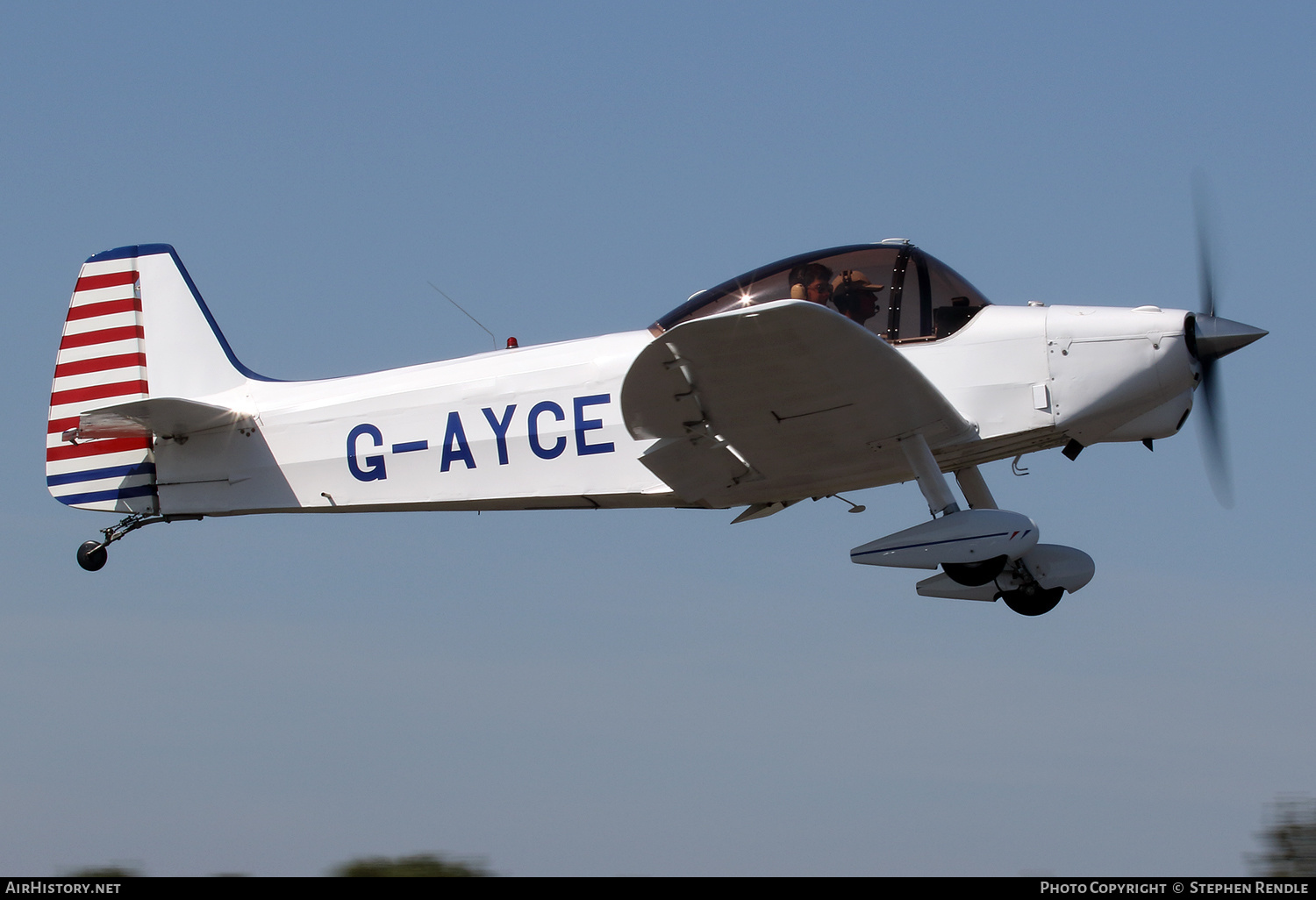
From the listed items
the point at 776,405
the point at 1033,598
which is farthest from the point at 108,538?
the point at 1033,598

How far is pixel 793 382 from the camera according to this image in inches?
297

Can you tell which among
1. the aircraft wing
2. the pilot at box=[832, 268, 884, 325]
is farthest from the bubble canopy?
the aircraft wing

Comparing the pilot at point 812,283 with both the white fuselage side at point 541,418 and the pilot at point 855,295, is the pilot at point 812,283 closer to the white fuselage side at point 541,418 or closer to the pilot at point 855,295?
the pilot at point 855,295

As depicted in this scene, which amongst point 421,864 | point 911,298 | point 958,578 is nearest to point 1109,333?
point 911,298

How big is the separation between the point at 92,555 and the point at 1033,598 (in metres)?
6.63

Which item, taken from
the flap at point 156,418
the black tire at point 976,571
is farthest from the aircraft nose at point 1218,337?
the flap at point 156,418

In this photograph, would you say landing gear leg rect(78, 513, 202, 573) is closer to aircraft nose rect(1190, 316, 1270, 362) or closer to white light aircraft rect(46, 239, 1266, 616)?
white light aircraft rect(46, 239, 1266, 616)

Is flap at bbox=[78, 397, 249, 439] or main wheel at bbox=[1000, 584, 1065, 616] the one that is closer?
main wheel at bbox=[1000, 584, 1065, 616]

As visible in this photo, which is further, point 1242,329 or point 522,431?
point 522,431

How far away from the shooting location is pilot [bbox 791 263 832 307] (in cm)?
827

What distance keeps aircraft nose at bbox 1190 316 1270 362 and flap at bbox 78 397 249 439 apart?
21.1 feet
